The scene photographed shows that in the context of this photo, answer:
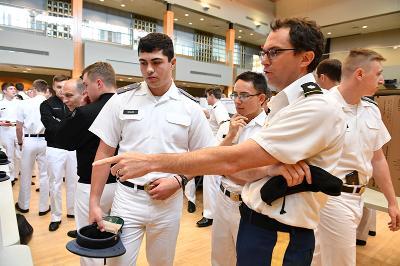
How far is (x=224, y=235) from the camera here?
2330mm

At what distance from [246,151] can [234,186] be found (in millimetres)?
1146

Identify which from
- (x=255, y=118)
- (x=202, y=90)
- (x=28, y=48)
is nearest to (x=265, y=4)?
(x=202, y=90)

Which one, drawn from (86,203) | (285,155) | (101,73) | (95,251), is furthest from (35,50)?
(285,155)

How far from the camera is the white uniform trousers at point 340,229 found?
2.11 meters

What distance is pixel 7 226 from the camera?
2.08 metres

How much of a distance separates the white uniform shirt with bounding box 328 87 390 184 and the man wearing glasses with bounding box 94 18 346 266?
965 millimetres

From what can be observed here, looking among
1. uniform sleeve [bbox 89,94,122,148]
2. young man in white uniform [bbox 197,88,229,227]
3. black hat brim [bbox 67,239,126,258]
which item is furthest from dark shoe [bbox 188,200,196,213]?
black hat brim [bbox 67,239,126,258]

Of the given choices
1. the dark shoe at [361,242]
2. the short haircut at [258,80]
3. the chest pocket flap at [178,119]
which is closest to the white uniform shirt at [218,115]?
the short haircut at [258,80]

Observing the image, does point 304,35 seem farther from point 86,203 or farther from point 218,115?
point 218,115

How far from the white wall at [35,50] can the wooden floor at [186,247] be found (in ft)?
27.9

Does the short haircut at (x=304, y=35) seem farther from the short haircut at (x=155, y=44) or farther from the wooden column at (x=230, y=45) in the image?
the wooden column at (x=230, y=45)

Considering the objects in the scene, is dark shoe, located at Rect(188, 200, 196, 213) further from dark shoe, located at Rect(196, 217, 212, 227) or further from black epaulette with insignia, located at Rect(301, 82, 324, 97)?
black epaulette with insignia, located at Rect(301, 82, 324, 97)

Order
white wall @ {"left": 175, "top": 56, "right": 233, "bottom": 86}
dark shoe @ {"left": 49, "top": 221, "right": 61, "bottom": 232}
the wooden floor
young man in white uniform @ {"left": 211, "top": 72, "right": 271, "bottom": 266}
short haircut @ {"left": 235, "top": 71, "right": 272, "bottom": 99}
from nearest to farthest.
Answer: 1. young man in white uniform @ {"left": 211, "top": 72, "right": 271, "bottom": 266}
2. short haircut @ {"left": 235, "top": 71, "right": 272, "bottom": 99}
3. the wooden floor
4. dark shoe @ {"left": 49, "top": 221, "right": 61, "bottom": 232}
5. white wall @ {"left": 175, "top": 56, "right": 233, "bottom": 86}

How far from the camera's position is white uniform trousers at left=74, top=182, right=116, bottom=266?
7.39 ft
